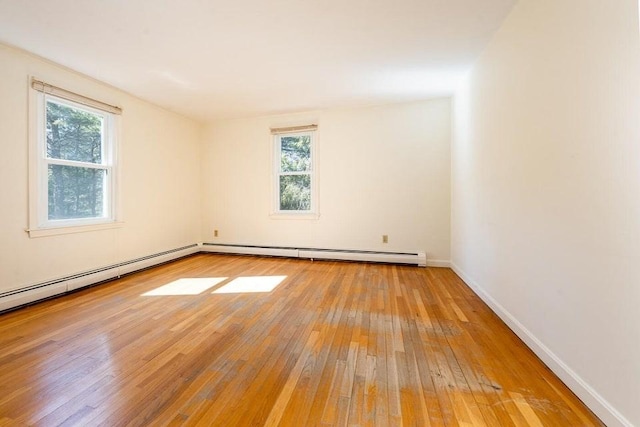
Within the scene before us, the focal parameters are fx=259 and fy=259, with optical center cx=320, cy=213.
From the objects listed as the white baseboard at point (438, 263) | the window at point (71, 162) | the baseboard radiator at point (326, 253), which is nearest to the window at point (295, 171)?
the baseboard radiator at point (326, 253)

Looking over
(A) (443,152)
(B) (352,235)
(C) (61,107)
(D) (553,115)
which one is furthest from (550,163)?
(C) (61,107)

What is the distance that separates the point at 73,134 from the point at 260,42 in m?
2.51

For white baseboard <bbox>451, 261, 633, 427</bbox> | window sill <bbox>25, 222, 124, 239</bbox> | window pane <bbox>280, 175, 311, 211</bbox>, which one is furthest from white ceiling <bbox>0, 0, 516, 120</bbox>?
white baseboard <bbox>451, 261, 633, 427</bbox>

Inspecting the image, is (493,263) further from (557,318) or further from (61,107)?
(61,107)

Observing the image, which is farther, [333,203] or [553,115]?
[333,203]

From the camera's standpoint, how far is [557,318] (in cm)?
153

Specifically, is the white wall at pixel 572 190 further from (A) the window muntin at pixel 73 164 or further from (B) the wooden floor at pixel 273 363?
(A) the window muntin at pixel 73 164

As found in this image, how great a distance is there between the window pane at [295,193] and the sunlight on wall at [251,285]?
5.13 ft

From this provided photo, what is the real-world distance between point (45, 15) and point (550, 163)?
3.85 m

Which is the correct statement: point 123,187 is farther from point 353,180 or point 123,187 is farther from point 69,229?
point 353,180

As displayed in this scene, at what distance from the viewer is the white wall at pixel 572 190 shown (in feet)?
3.62

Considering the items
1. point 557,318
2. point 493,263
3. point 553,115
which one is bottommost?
point 557,318

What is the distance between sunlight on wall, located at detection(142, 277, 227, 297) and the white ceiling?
2513 millimetres

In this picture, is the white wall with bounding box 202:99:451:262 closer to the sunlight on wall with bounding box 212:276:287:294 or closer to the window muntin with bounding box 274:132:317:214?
the window muntin with bounding box 274:132:317:214
